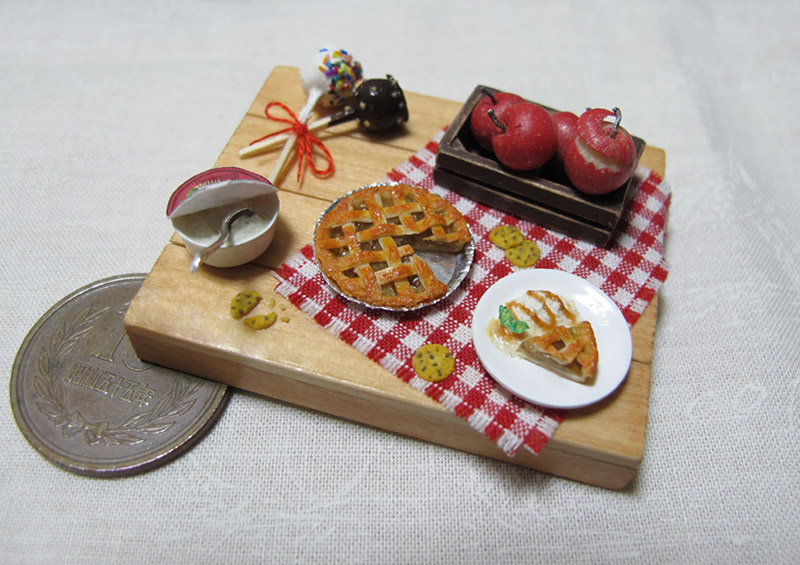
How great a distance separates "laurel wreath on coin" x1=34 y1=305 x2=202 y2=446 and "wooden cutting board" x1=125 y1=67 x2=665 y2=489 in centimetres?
7

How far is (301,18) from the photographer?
2.39 meters

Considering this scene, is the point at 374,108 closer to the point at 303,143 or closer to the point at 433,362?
the point at 303,143

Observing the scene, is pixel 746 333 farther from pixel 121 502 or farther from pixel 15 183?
pixel 15 183

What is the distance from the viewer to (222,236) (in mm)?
1244

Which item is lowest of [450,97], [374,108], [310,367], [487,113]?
[310,367]

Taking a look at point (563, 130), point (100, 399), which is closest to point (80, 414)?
point (100, 399)

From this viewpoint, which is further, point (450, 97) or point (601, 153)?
point (450, 97)

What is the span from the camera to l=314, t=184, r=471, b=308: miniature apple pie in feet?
4.23

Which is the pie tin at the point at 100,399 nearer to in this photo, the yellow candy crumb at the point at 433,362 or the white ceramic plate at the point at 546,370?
the yellow candy crumb at the point at 433,362

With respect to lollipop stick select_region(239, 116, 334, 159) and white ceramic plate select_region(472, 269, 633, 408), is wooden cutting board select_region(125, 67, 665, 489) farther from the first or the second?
lollipop stick select_region(239, 116, 334, 159)

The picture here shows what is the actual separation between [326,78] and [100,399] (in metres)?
0.96

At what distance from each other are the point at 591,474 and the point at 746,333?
628 mm

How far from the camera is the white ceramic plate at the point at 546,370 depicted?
3.87 feet

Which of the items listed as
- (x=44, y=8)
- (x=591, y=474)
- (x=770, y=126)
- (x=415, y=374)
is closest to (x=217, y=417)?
(x=415, y=374)
